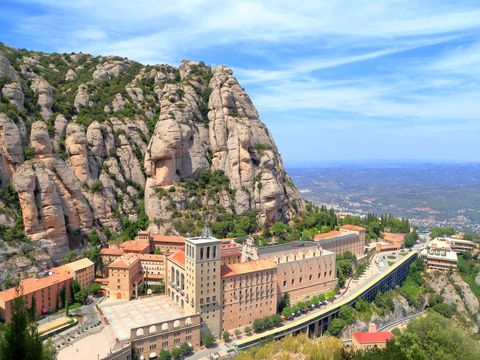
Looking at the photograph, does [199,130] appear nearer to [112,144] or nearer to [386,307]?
[112,144]

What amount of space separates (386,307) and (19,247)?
246ft

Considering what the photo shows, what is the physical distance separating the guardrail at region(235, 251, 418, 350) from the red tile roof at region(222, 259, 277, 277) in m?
10.6

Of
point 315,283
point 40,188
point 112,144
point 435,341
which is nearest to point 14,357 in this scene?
point 435,341

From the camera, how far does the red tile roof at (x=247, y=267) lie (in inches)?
2682

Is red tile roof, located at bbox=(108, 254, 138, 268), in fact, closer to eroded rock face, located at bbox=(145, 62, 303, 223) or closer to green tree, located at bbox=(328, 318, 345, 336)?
eroded rock face, located at bbox=(145, 62, 303, 223)

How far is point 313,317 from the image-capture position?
74.0 metres

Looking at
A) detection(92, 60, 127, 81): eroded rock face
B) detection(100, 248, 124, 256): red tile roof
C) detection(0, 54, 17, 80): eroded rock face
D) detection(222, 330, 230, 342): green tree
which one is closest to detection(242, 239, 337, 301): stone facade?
detection(222, 330, 230, 342): green tree

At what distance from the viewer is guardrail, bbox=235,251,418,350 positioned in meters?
65.6

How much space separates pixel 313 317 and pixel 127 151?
66577mm

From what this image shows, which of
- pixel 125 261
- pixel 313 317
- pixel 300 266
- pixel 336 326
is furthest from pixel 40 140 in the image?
pixel 336 326

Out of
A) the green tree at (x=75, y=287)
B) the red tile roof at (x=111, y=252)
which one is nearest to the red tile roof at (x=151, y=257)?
the red tile roof at (x=111, y=252)

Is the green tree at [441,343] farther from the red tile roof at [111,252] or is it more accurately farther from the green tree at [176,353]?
the red tile roof at [111,252]

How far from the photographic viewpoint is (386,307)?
284ft

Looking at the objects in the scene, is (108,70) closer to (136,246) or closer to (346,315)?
(136,246)
